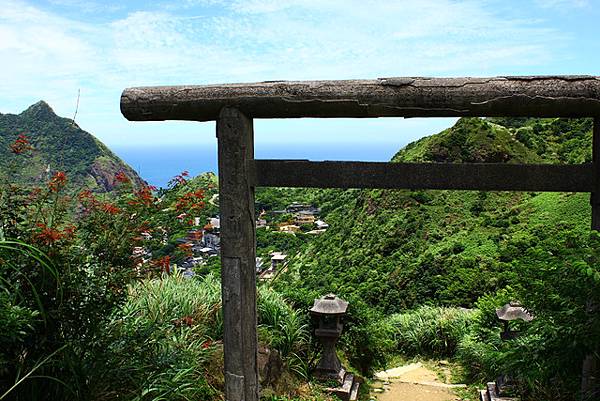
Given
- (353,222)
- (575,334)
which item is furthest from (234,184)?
(353,222)

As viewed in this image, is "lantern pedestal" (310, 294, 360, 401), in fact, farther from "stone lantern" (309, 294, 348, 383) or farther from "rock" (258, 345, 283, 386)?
"rock" (258, 345, 283, 386)

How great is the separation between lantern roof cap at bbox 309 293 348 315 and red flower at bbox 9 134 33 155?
116 inches

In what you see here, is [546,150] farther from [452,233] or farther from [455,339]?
[455,339]

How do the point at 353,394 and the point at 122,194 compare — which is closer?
the point at 122,194

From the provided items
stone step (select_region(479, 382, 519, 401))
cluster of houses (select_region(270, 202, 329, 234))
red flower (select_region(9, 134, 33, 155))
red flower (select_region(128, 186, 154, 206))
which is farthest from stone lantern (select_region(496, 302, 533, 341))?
cluster of houses (select_region(270, 202, 329, 234))

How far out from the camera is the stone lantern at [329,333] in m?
5.18

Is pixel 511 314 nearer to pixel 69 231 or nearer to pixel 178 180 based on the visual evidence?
pixel 178 180

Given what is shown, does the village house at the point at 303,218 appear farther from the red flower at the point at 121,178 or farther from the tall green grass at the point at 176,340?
the red flower at the point at 121,178

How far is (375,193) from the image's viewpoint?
2212 centimetres

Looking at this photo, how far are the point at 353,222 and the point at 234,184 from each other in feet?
61.0

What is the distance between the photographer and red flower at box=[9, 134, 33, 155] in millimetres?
→ 3525

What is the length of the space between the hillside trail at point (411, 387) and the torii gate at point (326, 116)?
2604 mm

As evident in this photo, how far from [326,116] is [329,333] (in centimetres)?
284

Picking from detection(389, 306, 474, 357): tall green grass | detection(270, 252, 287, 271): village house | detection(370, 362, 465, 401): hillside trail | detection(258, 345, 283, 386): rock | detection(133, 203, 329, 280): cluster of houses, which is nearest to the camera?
detection(133, 203, 329, 280): cluster of houses
